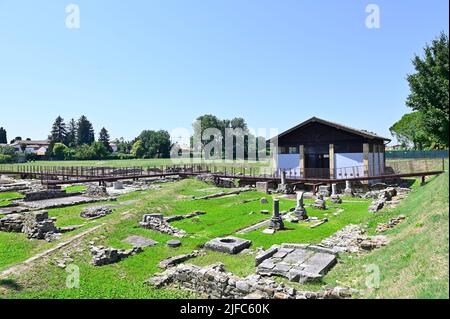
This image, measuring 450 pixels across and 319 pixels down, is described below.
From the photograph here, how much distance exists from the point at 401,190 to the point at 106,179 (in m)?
35.1

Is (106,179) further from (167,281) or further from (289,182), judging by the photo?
(167,281)

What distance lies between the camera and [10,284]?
11.4 metres

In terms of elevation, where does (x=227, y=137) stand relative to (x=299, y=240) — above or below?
above

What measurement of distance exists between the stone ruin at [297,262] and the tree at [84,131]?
12381 cm

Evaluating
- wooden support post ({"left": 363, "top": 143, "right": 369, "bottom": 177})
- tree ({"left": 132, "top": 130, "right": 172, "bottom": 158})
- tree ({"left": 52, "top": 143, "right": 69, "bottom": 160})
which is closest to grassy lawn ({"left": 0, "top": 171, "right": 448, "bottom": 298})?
wooden support post ({"left": 363, "top": 143, "right": 369, "bottom": 177})

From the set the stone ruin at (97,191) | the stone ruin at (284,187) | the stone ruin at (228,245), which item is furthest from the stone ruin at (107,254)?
the stone ruin at (284,187)

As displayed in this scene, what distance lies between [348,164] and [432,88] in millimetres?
12910

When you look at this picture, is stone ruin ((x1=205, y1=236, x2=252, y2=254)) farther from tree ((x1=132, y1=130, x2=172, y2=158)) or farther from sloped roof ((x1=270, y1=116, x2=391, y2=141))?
tree ((x1=132, y1=130, x2=172, y2=158))

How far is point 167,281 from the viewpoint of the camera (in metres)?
11.8

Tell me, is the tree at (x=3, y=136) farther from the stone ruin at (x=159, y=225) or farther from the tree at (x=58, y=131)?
the stone ruin at (x=159, y=225)

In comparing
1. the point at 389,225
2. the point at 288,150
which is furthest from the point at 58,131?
the point at 389,225

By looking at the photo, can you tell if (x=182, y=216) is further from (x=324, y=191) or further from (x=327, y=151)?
(x=327, y=151)

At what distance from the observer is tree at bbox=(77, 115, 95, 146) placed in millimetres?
123562
